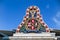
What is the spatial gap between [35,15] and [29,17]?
962mm

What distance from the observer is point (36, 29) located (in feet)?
87.1

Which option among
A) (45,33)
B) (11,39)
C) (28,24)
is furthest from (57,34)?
(11,39)

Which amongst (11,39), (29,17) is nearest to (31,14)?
(29,17)

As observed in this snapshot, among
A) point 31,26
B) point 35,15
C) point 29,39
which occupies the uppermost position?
point 35,15

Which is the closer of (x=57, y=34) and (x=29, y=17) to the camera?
(x=29, y=17)

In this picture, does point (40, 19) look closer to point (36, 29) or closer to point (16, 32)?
point (36, 29)

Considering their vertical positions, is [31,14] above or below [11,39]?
above

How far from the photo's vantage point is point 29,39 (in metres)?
26.5

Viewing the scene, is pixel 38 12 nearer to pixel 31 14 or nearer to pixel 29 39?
pixel 31 14

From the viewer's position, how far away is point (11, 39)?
26.6m

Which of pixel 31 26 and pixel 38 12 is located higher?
pixel 38 12

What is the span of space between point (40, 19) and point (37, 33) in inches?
84.4

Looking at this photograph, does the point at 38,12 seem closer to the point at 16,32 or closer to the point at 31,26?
the point at 31,26

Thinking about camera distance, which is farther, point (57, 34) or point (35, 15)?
point (57, 34)
